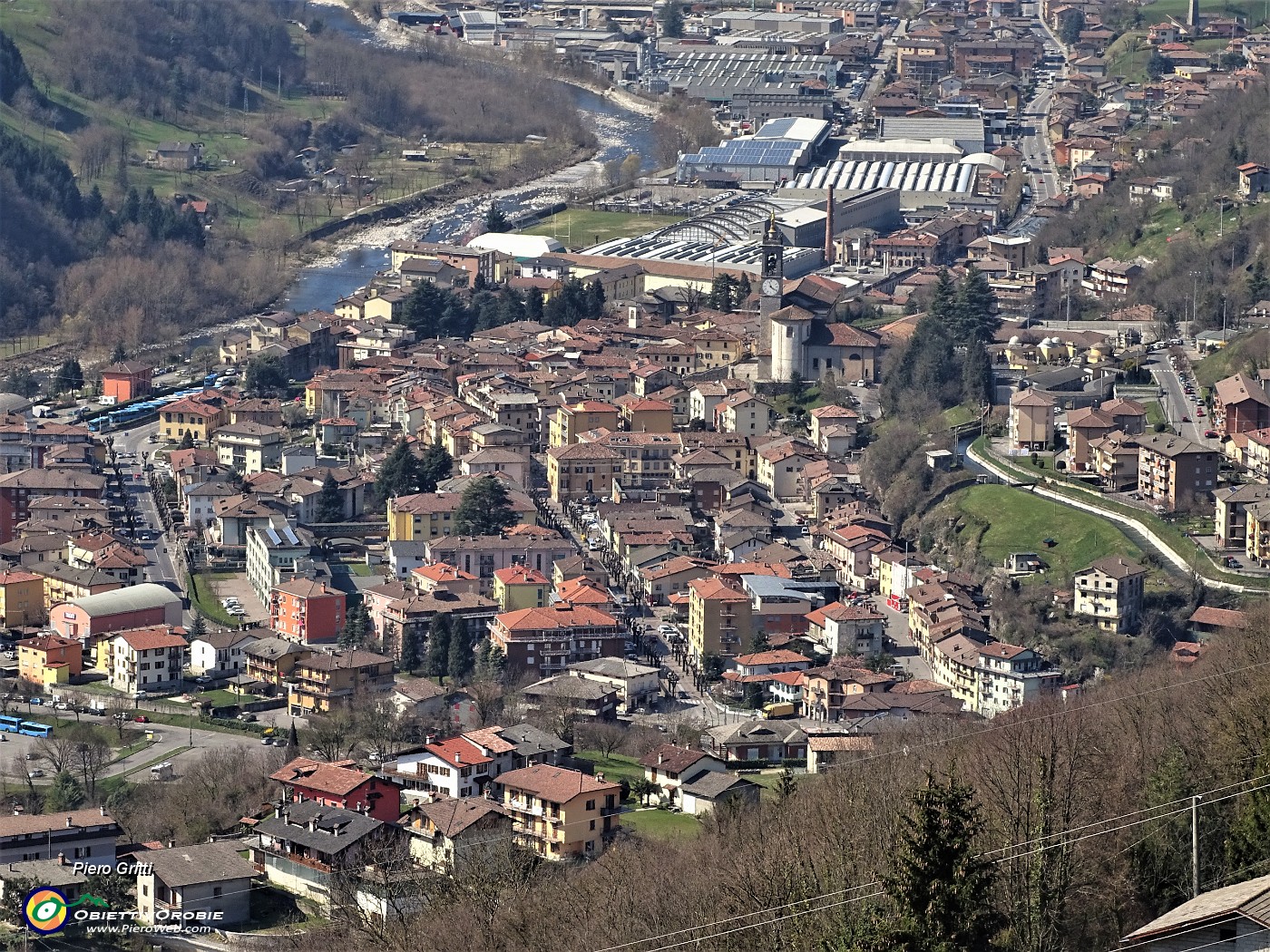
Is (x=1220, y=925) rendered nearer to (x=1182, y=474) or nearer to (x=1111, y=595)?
(x=1111, y=595)

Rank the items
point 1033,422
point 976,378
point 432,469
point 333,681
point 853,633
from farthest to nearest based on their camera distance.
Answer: point 976,378
point 432,469
point 1033,422
point 853,633
point 333,681

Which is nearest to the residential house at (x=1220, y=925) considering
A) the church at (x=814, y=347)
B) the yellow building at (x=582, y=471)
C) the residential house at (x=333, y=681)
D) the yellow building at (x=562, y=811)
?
the yellow building at (x=562, y=811)

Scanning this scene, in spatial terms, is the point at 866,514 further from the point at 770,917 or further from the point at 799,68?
the point at 799,68

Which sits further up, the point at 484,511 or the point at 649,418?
the point at 649,418

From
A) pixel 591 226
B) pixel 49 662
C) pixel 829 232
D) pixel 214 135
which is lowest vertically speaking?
pixel 49 662

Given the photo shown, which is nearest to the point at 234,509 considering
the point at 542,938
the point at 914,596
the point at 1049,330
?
the point at 914,596

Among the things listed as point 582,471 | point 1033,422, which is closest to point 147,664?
point 582,471
